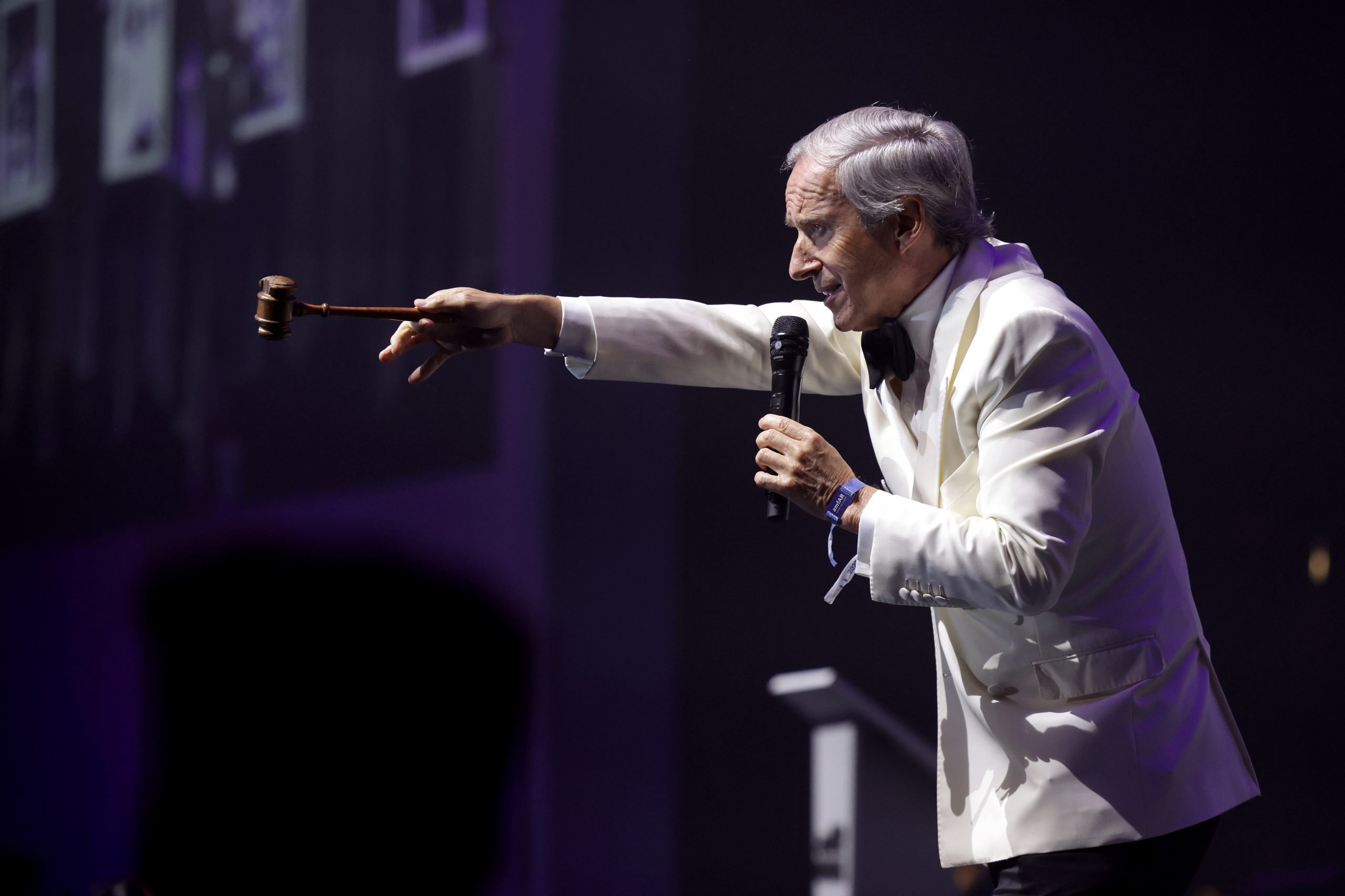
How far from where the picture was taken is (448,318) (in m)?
1.65

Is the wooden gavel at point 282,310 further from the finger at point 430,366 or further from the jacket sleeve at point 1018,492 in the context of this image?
the jacket sleeve at point 1018,492

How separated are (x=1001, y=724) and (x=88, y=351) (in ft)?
9.70

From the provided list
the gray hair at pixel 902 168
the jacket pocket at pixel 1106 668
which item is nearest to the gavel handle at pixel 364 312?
the gray hair at pixel 902 168

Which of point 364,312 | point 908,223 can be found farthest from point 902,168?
point 364,312

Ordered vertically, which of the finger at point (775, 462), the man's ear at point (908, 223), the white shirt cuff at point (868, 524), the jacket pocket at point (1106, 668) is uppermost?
the man's ear at point (908, 223)

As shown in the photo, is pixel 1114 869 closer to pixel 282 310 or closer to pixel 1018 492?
pixel 1018 492

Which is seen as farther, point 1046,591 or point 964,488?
point 964,488

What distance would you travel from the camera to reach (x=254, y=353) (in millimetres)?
3291

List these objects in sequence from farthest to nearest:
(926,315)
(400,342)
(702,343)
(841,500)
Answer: (702,343)
(400,342)
(926,315)
(841,500)

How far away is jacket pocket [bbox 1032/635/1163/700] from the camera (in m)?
1.39

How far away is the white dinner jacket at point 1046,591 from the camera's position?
1307 millimetres

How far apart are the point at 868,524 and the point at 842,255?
390mm

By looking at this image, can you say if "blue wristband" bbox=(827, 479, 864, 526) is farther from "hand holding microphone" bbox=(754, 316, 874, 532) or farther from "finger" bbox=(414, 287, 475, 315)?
"finger" bbox=(414, 287, 475, 315)

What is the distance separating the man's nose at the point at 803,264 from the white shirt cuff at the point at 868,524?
0.36 m
